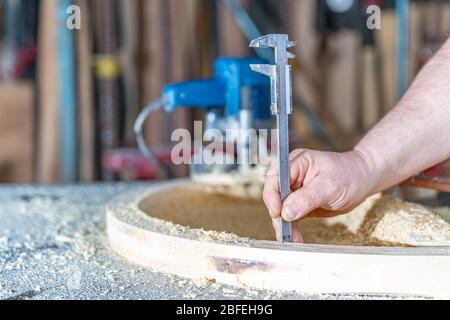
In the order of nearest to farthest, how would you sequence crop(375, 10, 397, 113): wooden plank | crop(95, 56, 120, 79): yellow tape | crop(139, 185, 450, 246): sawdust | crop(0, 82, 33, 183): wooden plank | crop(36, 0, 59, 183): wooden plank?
1. crop(139, 185, 450, 246): sawdust
2. crop(36, 0, 59, 183): wooden plank
3. crop(95, 56, 120, 79): yellow tape
4. crop(0, 82, 33, 183): wooden plank
5. crop(375, 10, 397, 113): wooden plank

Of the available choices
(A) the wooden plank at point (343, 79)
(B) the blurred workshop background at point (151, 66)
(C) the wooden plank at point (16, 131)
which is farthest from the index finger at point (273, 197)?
(A) the wooden plank at point (343, 79)

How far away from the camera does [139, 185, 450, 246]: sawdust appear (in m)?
0.90

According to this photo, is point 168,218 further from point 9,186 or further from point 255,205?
point 9,186

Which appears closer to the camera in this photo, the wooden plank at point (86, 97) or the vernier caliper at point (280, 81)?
the vernier caliper at point (280, 81)

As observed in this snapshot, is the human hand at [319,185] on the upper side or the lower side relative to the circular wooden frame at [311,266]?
upper

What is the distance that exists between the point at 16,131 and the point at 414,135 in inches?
108

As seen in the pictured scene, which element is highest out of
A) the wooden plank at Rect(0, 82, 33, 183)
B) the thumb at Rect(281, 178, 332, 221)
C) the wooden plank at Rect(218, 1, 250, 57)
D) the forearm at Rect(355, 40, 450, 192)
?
the wooden plank at Rect(218, 1, 250, 57)

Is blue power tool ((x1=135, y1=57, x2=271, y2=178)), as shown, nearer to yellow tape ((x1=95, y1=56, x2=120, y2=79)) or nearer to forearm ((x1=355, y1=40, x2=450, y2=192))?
forearm ((x1=355, y1=40, x2=450, y2=192))

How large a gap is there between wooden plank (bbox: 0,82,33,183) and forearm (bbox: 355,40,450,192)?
104 inches

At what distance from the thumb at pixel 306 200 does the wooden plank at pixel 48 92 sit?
Answer: 2.25 m

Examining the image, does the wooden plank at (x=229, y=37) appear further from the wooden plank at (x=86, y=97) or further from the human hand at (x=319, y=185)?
the human hand at (x=319, y=185)

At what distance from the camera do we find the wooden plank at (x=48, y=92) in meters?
2.95

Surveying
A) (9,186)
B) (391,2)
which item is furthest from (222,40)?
(9,186)

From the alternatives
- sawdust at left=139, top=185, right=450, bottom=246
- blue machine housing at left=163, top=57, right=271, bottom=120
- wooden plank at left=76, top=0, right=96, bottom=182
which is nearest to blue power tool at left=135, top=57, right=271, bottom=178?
blue machine housing at left=163, top=57, right=271, bottom=120
